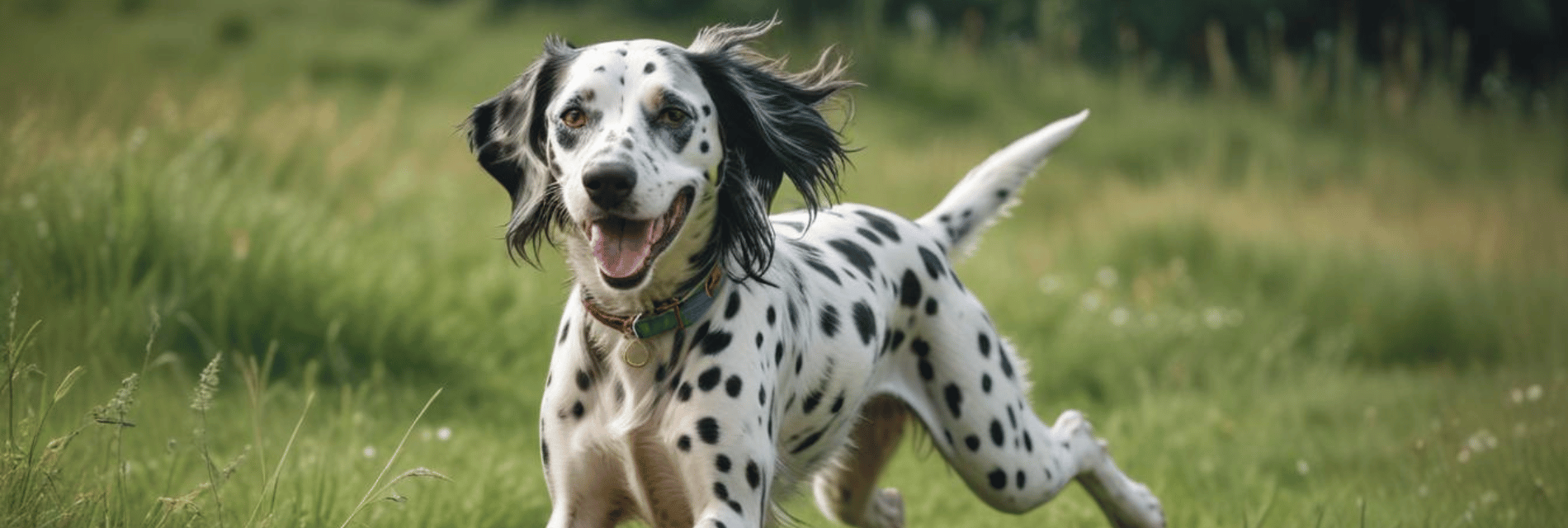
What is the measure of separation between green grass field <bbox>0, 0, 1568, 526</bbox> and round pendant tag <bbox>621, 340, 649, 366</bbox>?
0.51m

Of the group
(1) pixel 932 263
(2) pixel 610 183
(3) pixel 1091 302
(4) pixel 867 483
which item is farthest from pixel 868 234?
(3) pixel 1091 302

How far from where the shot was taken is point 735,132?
3.61 m

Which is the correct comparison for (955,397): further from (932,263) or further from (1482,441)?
(1482,441)

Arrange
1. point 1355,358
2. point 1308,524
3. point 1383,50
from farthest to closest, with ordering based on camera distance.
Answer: point 1383,50 < point 1355,358 < point 1308,524

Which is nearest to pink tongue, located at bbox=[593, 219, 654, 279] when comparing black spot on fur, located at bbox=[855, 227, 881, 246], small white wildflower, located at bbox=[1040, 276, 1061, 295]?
black spot on fur, located at bbox=[855, 227, 881, 246]

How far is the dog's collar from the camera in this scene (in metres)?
3.55

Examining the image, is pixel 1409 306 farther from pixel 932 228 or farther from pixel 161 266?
pixel 161 266

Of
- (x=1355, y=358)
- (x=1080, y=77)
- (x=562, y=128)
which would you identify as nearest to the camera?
(x=562, y=128)

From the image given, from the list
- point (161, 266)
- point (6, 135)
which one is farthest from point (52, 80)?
point (161, 266)

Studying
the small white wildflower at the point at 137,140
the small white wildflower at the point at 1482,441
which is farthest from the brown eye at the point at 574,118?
the small white wildflower at the point at 1482,441

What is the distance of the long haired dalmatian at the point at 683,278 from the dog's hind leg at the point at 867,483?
0.58 m

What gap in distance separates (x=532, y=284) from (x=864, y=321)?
3835mm

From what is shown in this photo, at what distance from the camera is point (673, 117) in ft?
11.1

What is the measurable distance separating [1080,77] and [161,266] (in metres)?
9.21
